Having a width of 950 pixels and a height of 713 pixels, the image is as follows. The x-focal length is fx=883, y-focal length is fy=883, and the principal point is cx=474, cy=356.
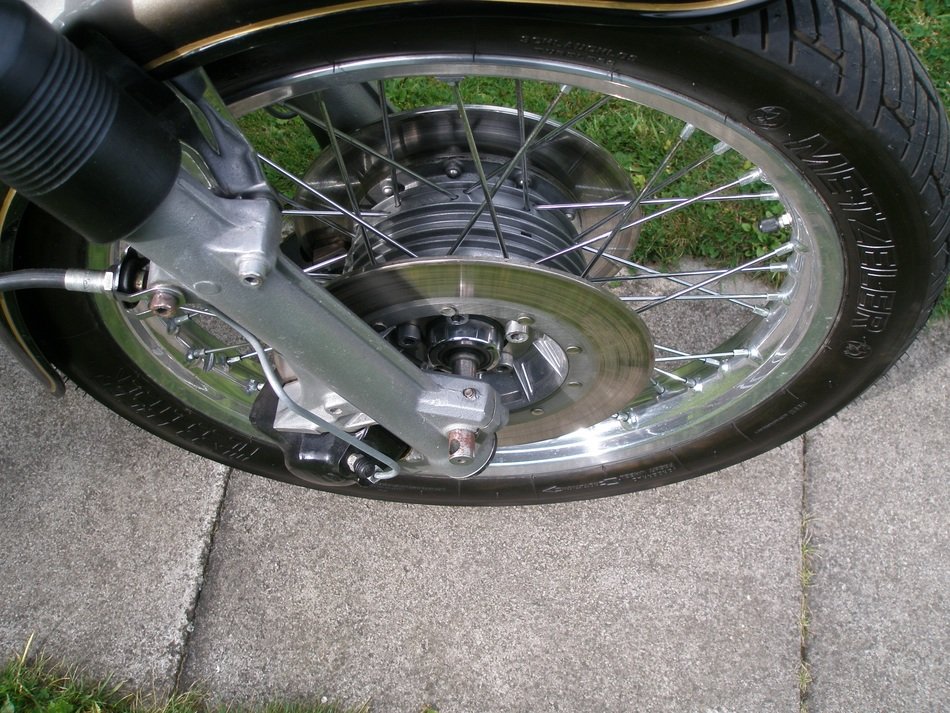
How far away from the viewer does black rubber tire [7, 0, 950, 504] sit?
3.05 ft

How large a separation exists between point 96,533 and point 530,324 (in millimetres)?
998

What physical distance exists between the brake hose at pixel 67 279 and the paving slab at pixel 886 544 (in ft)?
4.49

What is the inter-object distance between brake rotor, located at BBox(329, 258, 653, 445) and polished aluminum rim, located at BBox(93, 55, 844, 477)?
0.13ft

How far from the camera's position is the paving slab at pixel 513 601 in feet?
5.19

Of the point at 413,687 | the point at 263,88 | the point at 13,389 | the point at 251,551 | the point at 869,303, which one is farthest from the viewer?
the point at 13,389

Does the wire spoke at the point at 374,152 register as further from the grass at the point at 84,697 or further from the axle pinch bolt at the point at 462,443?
the grass at the point at 84,697

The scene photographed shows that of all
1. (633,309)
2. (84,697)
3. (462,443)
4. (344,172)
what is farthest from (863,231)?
(84,697)

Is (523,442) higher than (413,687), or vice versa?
(523,442)

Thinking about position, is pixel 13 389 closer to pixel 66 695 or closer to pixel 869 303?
pixel 66 695

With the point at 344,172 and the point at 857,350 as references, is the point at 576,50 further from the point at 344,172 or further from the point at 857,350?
the point at 857,350

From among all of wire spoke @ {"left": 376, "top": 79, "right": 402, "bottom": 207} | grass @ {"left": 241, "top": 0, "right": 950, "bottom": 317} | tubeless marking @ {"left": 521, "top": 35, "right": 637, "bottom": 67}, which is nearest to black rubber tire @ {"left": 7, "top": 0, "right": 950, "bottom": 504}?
tubeless marking @ {"left": 521, "top": 35, "right": 637, "bottom": 67}

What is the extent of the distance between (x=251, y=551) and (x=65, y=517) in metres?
0.38

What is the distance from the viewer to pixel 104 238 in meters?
0.87

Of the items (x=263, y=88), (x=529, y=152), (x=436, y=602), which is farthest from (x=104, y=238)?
(x=436, y=602)
